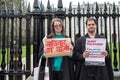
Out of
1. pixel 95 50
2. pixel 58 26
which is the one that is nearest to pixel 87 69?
pixel 95 50

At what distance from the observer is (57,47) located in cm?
517

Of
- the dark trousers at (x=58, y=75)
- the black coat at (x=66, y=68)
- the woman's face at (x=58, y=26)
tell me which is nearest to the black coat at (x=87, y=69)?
the black coat at (x=66, y=68)

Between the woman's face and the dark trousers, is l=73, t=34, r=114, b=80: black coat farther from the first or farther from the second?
the woman's face

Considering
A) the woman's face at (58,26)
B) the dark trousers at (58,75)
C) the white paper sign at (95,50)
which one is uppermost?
the woman's face at (58,26)

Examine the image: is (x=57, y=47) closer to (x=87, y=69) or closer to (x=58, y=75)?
(x=58, y=75)

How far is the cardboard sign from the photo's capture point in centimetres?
509

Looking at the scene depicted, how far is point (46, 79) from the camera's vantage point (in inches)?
201

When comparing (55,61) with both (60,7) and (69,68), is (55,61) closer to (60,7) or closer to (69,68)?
(69,68)

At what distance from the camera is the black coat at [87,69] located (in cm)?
511

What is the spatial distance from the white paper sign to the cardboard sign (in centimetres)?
31

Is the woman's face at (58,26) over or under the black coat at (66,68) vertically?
over

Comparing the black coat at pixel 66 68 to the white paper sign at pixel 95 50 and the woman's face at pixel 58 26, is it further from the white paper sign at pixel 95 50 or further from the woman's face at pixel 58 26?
the woman's face at pixel 58 26

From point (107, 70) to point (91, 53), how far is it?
0.41 meters

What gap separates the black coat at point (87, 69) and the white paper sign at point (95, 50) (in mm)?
100
